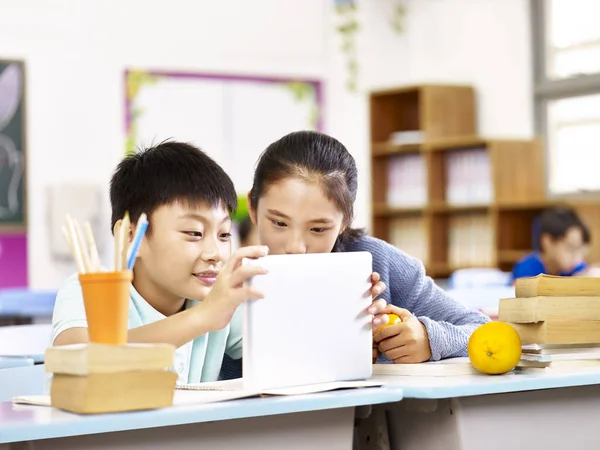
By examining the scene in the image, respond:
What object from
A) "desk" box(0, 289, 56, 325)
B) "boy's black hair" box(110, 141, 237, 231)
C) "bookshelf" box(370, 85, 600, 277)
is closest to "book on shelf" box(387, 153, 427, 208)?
"bookshelf" box(370, 85, 600, 277)

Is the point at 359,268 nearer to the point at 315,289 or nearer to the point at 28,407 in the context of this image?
the point at 315,289

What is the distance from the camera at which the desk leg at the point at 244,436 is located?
1280mm

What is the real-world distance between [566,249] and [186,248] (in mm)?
4173

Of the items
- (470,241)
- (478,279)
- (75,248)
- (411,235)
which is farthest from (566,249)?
(75,248)

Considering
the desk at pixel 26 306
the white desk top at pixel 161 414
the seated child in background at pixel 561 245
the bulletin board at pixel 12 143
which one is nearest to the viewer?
the white desk top at pixel 161 414

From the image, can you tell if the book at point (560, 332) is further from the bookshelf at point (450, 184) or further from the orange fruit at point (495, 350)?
the bookshelf at point (450, 184)

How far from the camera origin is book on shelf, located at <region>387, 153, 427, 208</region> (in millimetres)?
6953

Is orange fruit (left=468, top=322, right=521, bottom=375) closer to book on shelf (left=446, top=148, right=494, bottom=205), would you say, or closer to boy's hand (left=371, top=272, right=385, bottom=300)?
boy's hand (left=371, top=272, right=385, bottom=300)

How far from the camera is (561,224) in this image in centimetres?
555

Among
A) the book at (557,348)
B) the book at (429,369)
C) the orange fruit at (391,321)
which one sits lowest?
the book at (429,369)

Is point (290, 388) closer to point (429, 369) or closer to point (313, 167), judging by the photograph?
point (429, 369)

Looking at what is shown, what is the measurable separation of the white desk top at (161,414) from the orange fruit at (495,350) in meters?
0.22

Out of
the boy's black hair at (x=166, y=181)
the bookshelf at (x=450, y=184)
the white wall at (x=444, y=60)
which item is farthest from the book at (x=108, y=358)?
the white wall at (x=444, y=60)

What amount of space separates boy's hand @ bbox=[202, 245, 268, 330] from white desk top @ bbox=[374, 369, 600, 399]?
26 centimetres
